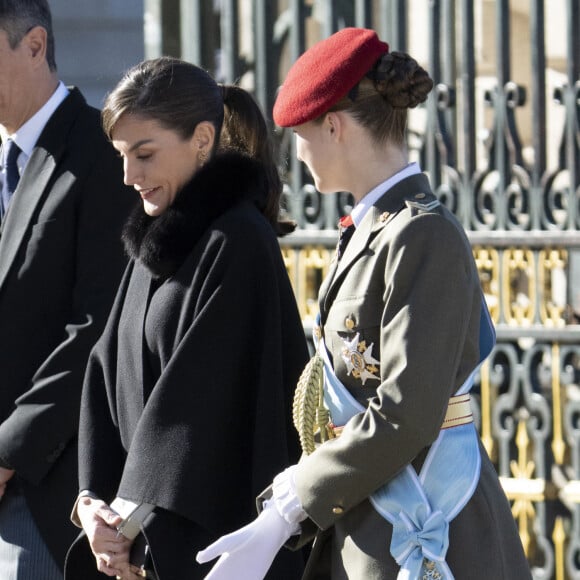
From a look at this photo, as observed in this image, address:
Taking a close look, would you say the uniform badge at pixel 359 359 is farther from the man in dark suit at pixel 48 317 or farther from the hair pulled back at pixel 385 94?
the man in dark suit at pixel 48 317

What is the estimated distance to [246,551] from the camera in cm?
208

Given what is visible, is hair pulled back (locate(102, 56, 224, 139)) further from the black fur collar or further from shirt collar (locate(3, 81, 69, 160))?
shirt collar (locate(3, 81, 69, 160))

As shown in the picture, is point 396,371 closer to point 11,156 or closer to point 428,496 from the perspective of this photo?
point 428,496

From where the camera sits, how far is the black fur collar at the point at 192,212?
2516 millimetres

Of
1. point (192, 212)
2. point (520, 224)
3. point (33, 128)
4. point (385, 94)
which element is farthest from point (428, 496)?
point (520, 224)

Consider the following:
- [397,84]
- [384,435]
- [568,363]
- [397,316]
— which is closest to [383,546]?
[384,435]

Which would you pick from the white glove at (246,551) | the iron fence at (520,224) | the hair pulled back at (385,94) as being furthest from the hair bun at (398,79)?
the iron fence at (520,224)

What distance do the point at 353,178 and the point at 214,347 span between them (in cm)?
46

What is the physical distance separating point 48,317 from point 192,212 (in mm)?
596

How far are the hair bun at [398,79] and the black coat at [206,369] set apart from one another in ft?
1.58

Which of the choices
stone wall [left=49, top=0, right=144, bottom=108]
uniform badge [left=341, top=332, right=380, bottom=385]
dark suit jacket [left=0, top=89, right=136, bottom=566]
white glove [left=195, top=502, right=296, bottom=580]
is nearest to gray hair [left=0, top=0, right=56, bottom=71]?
dark suit jacket [left=0, top=89, right=136, bottom=566]

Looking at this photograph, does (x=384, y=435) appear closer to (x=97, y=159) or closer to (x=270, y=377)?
(x=270, y=377)

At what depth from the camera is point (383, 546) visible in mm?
2092

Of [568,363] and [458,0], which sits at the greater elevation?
[458,0]
